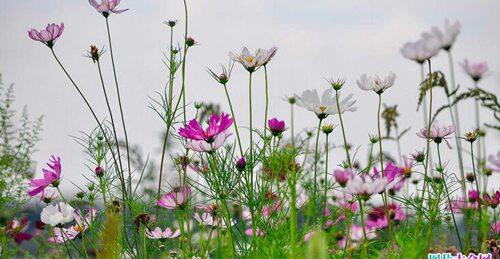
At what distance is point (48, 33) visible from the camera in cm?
227

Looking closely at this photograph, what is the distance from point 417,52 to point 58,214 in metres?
1.21

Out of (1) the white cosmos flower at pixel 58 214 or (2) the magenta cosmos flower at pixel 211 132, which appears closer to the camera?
(2) the magenta cosmos flower at pixel 211 132

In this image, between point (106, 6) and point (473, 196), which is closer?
point (106, 6)

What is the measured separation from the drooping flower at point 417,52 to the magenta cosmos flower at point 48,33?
1.10 m

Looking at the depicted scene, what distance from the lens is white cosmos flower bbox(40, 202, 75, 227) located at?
2.25 m

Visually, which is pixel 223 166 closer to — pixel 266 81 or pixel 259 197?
pixel 259 197

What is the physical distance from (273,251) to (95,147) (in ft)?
3.12

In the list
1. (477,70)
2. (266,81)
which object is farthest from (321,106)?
(477,70)

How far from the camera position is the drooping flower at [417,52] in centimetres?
171

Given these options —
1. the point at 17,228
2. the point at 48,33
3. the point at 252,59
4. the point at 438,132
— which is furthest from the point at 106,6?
the point at 17,228

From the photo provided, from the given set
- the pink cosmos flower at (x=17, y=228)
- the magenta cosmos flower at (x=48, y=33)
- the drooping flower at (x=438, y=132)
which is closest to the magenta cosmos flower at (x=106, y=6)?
the magenta cosmos flower at (x=48, y=33)

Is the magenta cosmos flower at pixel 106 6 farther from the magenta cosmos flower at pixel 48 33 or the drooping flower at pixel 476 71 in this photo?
the drooping flower at pixel 476 71

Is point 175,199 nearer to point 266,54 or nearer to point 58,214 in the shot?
point 58,214

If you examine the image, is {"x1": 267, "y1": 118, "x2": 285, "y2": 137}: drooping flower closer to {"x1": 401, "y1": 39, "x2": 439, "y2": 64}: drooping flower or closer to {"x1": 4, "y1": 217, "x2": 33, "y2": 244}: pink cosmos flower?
{"x1": 401, "y1": 39, "x2": 439, "y2": 64}: drooping flower
